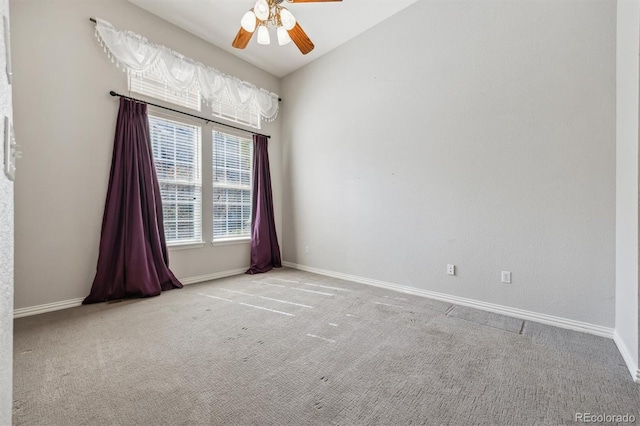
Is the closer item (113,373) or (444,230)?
(113,373)

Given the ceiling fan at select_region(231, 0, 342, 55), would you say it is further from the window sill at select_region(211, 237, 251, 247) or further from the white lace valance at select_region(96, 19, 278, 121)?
the window sill at select_region(211, 237, 251, 247)

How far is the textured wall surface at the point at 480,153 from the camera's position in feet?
7.36

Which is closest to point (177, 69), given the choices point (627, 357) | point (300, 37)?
point (300, 37)

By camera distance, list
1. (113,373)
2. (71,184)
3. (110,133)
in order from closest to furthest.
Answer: (113,373) < (71,184) < (110,133)

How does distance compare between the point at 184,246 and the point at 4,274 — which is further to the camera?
the point at 184,246

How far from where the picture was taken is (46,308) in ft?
8.50

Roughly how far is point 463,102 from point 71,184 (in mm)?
4214

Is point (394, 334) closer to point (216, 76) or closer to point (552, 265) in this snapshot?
point (552, 265)

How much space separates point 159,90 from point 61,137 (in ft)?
3.91

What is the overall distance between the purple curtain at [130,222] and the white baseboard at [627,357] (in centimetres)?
408

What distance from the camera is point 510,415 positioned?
135 centimetres

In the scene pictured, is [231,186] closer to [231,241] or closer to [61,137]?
[231,241]

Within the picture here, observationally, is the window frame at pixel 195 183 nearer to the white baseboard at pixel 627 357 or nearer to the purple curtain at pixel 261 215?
the purple curtain at pixel 261 215

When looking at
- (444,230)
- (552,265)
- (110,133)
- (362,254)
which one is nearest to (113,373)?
(110,133)
